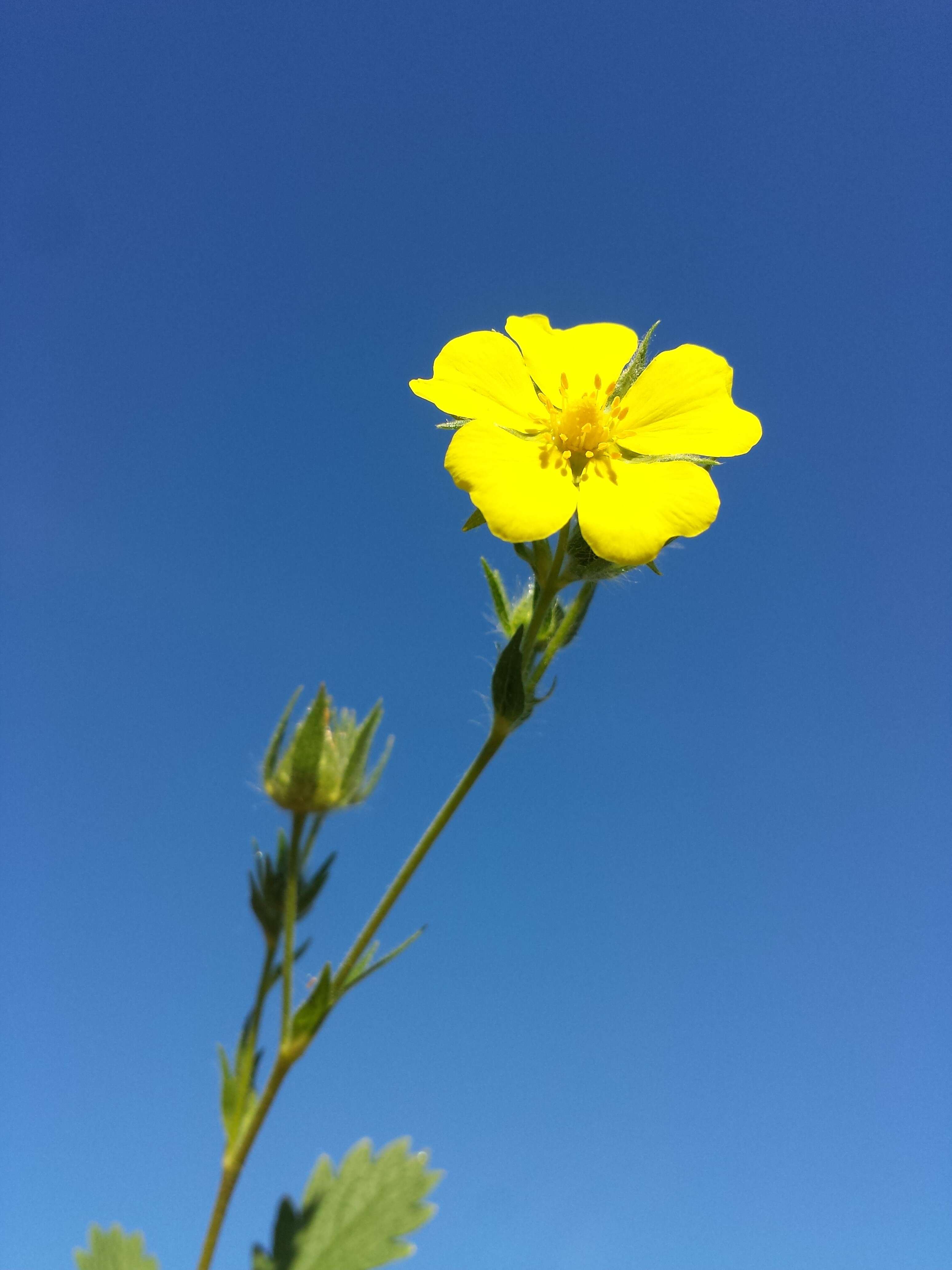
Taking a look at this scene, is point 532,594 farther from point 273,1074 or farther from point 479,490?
point 273,1074

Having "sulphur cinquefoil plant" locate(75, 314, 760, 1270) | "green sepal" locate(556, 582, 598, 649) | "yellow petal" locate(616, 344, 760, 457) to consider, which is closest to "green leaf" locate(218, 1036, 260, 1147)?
"sulphur cinquefoil plant" locate(75, 314, 760, 1270)

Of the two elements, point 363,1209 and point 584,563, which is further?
point 363,1209

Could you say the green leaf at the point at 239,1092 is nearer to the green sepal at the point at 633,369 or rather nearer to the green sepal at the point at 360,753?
the green sepal at the point at 360,753

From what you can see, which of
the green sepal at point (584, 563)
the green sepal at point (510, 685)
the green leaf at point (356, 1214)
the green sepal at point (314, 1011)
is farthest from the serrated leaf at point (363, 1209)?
the green sepal at point (584, 563)

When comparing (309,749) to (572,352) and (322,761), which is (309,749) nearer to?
(322,761)

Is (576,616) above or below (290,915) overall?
above

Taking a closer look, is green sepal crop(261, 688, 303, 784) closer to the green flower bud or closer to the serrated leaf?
the green flower bud

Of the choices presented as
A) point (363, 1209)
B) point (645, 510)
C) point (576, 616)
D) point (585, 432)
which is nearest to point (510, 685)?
point (576, 616)
